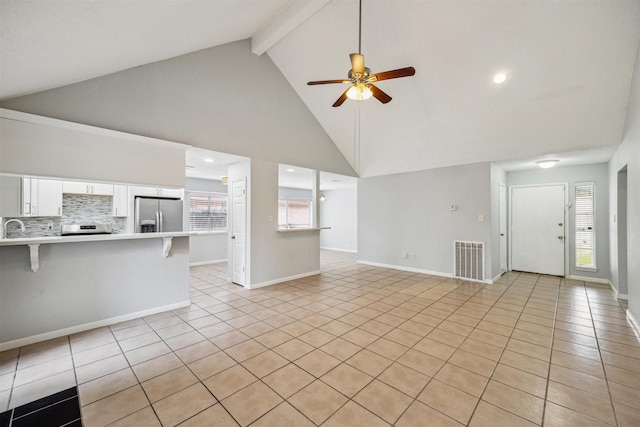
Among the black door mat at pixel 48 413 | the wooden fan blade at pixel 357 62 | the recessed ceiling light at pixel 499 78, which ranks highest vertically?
the recessed ceiling light at pixel 499 78

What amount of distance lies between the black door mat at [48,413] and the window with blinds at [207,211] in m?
5.51

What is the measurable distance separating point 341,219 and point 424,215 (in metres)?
4.33

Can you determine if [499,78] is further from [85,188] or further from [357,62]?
[85,188]

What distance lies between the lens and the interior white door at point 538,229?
5.69 metres

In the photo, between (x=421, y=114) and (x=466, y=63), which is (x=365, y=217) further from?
(x=466, y=63)

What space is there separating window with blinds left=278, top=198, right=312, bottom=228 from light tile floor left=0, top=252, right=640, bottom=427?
586 centimetres

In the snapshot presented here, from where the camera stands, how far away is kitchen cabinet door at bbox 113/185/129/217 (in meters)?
4.57

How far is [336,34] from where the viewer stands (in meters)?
3.91

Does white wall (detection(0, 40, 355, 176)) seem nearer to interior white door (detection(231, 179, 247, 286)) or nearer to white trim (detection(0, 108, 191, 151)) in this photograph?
white trim (detection(0, 108, 191, 151))

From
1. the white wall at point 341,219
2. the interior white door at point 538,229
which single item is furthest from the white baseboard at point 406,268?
the white wall at point 341,219

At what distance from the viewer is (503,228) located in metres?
6.05

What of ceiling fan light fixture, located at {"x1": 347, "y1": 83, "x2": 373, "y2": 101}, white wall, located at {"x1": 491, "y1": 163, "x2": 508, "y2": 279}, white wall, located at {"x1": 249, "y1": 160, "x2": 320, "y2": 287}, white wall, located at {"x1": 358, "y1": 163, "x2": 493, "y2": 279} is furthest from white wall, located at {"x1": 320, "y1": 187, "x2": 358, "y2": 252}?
ceiling fan light fixture, located at {"x1": 347, "y1": 83, "x2": 373, "y2": 101}

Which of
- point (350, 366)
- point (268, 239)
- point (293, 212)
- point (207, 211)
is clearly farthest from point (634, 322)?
point (293, 212)

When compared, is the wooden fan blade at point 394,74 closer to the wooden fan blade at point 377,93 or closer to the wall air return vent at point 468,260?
the wooden fan blade at point 377,93
